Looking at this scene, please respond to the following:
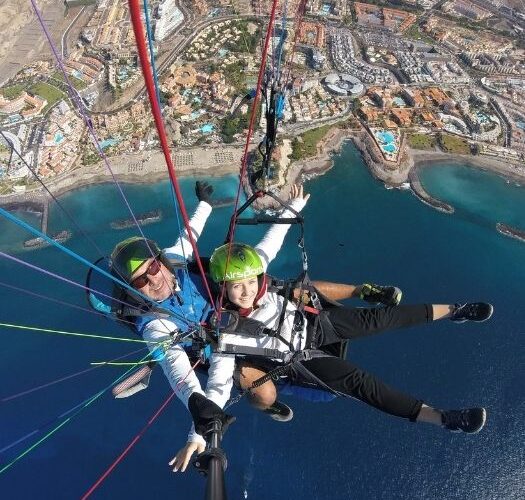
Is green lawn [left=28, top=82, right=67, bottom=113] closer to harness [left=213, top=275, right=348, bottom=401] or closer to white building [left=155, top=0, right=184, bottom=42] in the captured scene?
white building [left=155, top=0, right=184, bottom=42]

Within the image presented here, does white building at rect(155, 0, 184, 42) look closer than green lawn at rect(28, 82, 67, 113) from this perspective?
No

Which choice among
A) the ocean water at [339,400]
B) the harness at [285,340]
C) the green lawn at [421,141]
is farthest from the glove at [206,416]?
the green lawn at [421,141]

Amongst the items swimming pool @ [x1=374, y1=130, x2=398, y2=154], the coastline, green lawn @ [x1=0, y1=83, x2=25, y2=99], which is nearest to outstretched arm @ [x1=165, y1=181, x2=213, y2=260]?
the coastline

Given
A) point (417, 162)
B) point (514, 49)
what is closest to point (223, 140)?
point (417, 162)

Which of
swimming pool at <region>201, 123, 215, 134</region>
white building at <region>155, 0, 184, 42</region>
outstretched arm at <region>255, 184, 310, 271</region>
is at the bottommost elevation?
swimming pool at <region>201, 123, 215, 134</region>

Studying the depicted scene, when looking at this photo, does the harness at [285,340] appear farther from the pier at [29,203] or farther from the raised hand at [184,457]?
the pier at [29,203]

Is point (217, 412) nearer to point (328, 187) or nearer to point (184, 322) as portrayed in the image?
point (184, 322)
